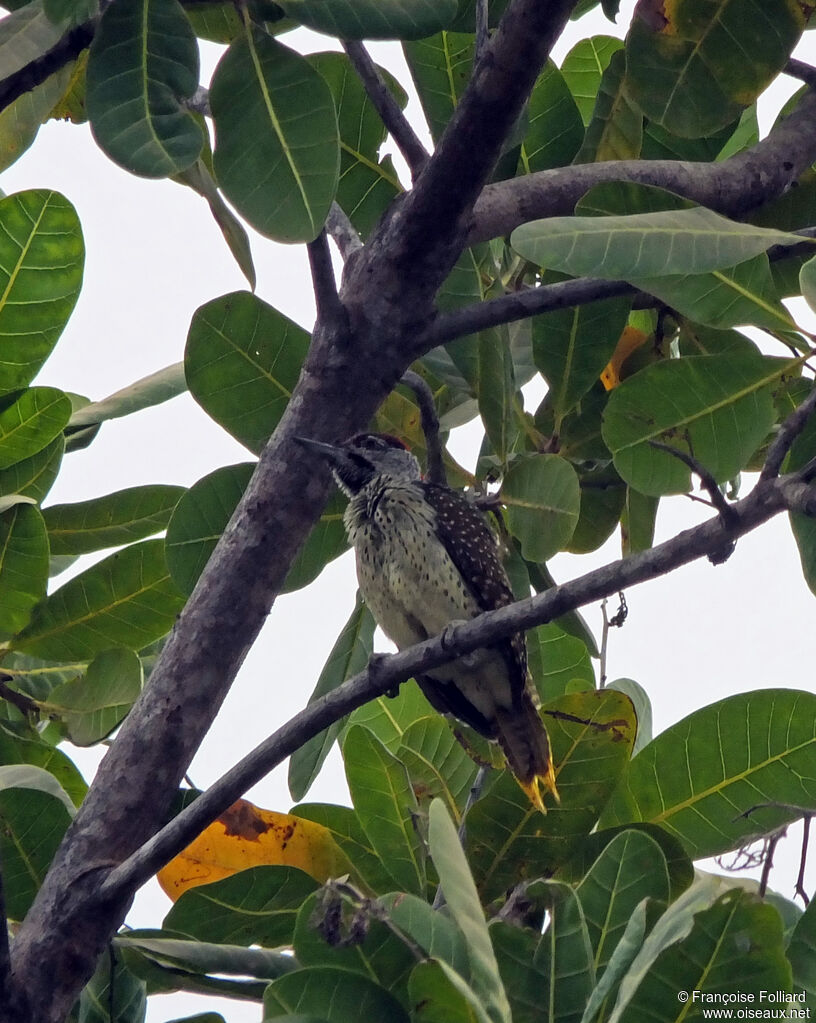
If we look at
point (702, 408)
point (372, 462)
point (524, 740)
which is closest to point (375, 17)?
point (702, 408)

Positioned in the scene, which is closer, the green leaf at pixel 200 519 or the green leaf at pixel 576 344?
the green leaf at pixel 200 519

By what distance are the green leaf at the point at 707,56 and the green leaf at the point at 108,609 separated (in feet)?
5.50

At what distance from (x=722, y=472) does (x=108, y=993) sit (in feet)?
5.53

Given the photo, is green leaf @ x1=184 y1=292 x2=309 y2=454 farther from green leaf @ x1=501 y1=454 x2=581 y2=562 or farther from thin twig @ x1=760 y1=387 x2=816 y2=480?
thin twig @ x1=760 y1=387 x2=816 y2=480

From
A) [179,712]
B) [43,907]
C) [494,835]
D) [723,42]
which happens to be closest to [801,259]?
[723,42]

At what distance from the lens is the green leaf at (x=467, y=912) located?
186 centimetres

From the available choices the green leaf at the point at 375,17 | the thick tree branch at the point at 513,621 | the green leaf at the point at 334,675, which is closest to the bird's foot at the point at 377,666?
the thick tree branch at the point at 513,621

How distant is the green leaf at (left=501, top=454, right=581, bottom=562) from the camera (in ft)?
9.86

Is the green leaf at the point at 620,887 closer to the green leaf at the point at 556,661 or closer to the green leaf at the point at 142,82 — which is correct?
the green leaf at the point at 556,661

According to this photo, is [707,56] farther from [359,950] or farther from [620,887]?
[359,950]

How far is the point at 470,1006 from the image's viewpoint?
1859 millimetres

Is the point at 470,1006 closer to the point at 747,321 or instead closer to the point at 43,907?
the point at 43,907

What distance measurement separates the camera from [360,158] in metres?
3.29

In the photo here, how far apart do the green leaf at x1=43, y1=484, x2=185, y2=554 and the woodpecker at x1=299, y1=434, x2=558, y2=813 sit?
0.71 metres
